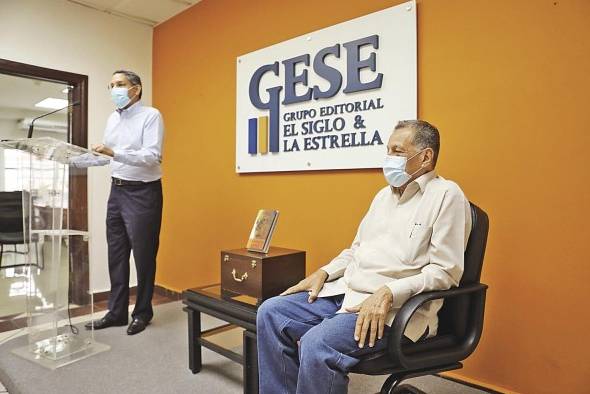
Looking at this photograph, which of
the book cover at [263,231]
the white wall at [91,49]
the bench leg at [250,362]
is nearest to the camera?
the bench leg at [250,362]

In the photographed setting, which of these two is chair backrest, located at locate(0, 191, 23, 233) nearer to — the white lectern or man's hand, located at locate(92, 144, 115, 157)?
the white lectern

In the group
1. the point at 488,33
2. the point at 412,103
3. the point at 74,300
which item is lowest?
the point at 74,300

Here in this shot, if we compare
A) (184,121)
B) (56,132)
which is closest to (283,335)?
(184,121)

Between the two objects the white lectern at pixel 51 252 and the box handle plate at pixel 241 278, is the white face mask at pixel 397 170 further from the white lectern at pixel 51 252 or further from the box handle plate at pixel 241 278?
the white lectern at pixel 51 252

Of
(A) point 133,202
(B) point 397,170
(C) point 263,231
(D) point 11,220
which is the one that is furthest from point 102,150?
(D) point 11,220

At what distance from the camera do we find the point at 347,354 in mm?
1364

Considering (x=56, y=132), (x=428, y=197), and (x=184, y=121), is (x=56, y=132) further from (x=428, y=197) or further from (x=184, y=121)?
(x=428, y=197)

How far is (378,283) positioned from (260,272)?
0.68 m

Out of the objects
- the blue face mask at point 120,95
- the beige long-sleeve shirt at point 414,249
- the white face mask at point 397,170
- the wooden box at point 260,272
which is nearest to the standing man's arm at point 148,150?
the blue face mask at point 120,95

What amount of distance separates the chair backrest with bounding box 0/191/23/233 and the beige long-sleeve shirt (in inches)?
110

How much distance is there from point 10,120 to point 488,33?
22.1 feet

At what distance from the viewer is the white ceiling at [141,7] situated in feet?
11.5

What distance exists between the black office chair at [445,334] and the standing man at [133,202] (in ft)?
6.22

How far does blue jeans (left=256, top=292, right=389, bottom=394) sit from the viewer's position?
134 centimetres
